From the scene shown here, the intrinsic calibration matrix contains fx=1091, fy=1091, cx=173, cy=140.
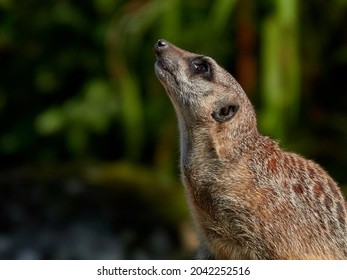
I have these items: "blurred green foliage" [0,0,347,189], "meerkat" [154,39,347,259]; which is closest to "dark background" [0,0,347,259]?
"blurred green foliage" [0,0,347,189]

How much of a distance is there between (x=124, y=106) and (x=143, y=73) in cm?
32

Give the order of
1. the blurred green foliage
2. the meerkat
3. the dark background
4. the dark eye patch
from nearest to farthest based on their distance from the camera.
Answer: the meerkat, the dark eye patch, the dark background, the blurred green foliage

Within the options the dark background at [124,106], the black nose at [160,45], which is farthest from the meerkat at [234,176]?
the dark background at [124,106]

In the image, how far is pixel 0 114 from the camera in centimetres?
766

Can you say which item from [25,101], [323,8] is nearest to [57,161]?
[25,101]

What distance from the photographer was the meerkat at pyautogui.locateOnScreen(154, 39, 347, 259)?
3.10 metres

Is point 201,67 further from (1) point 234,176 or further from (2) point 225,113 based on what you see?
(1) point 234,176

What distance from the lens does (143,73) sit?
704 cm

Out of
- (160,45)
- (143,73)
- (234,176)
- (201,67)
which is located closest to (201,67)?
(201,67)

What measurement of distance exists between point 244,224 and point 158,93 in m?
3.85

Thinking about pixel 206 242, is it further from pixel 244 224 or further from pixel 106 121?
pixel 106 121

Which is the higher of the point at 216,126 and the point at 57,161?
the point at 57,161

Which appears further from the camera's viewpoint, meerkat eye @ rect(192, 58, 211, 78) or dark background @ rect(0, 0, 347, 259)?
dark background @ rect(0, 0, 347, 259)

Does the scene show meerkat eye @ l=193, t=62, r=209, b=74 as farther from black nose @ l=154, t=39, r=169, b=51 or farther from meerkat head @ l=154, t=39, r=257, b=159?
black nose @ l=154, t=39, r=169, b=51
